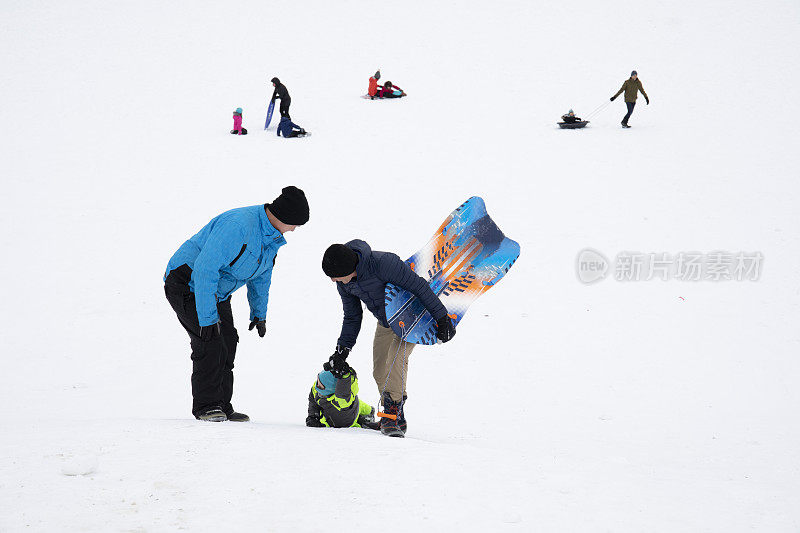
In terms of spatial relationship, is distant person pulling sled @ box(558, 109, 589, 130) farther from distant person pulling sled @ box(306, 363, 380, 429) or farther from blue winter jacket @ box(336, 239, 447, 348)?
distant person pulling sled @ box(306, 363, 380, 429)

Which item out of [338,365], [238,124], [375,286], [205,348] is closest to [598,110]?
[238,124]

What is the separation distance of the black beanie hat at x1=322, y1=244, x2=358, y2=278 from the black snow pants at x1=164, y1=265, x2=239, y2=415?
99 centimetres

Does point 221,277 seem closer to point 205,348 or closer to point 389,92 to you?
point 205,348

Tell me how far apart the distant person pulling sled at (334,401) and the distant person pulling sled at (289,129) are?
30.7 feet

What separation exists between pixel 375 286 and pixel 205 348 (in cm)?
132

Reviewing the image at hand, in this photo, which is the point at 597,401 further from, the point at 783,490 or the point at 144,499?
the point at 144,499

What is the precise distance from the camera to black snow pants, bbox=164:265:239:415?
12.7 feet

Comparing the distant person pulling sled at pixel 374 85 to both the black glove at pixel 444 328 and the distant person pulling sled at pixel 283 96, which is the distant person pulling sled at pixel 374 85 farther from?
the black glove at pixel 444 328

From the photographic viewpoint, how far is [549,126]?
1352cm

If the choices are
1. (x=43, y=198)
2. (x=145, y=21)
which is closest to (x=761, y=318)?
(x=43, y=198)

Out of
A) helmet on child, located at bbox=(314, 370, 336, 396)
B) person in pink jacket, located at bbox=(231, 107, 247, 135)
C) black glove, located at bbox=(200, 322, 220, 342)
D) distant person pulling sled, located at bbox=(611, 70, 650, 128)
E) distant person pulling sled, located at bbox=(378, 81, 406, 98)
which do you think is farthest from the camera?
distant person pulling sled, located at bbox=(378, 81, 406, 98)

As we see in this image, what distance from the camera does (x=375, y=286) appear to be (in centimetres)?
384

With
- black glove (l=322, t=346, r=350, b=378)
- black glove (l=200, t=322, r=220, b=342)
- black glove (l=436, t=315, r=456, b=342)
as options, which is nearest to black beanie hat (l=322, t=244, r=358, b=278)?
black glove (l=322, t=346, r=350, b=378)

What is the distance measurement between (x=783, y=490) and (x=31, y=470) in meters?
3.92
